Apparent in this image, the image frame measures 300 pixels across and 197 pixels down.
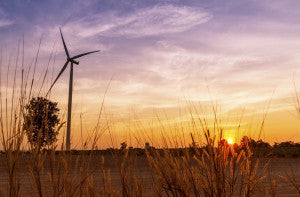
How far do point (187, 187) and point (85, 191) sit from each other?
1.22 metres

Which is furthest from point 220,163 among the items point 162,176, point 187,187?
point 162,176

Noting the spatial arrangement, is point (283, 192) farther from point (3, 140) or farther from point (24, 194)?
point (3, 140)

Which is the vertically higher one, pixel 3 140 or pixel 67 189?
pixel 3 140

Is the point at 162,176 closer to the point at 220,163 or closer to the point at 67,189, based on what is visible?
the point at 220,163

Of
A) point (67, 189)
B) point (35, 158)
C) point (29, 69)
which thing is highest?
point (29, 69)

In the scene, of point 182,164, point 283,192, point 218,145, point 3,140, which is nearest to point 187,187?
point 182,164

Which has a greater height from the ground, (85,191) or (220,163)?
(220,163)

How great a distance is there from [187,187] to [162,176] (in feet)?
1.08

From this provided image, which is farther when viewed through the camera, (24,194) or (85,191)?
(24,194)

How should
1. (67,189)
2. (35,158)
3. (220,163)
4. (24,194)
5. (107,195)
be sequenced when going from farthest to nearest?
1. (24,194)
2. (107,195)
3. (220,163)
4. (67,189)
5. (35,158)

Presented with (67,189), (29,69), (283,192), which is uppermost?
(29,69)

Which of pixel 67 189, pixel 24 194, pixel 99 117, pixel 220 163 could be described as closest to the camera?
pixel 67 189

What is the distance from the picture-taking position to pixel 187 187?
12.6 feet

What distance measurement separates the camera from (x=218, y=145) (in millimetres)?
3766
